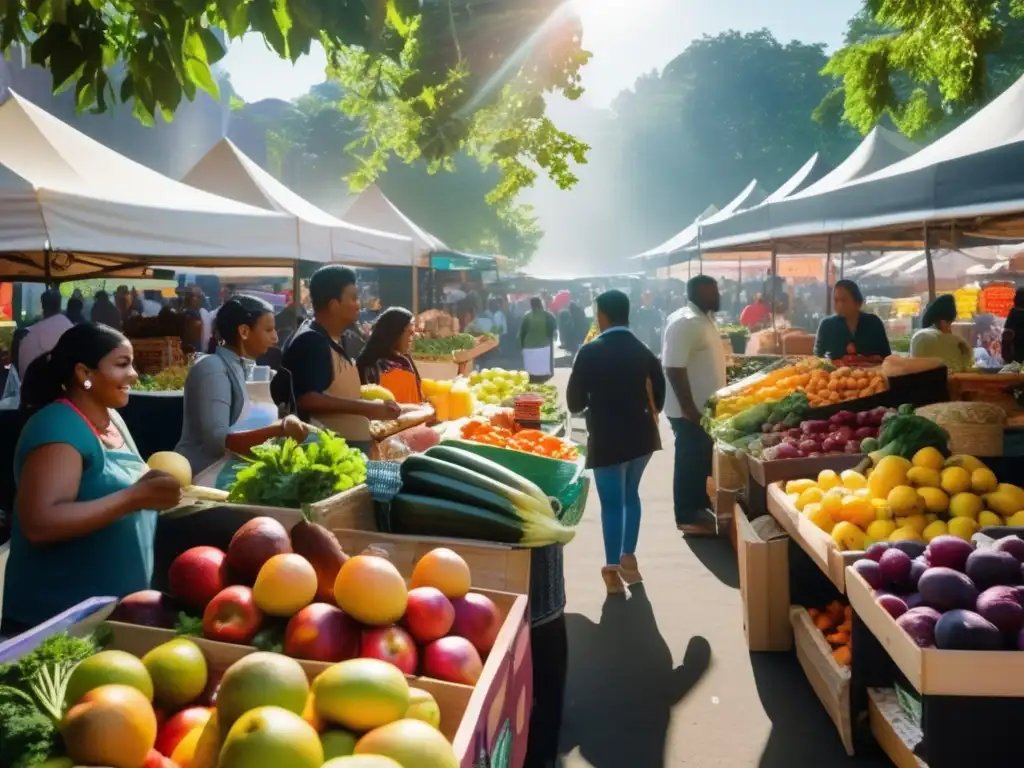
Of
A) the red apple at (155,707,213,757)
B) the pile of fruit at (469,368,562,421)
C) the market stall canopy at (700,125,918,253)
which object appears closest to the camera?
the red apple at (155,707,213,757)

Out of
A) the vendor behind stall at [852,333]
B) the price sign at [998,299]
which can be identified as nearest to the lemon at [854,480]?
the vendor behind stall at [852,333]

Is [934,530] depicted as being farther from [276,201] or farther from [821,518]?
[276,201]

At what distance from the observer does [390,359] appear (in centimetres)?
663

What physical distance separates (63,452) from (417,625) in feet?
4.17

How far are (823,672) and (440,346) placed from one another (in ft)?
32.1

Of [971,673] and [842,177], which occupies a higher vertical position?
[842,177]

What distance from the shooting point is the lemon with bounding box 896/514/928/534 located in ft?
14.1

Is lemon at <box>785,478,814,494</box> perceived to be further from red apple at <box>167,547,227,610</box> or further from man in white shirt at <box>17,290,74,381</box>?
man in white shirt at <box>17,290,74,381</box>

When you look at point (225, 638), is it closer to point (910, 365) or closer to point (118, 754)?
point (118, 754)

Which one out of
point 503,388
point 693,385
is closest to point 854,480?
point 693,385

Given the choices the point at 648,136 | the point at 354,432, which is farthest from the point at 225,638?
the point at 648,136

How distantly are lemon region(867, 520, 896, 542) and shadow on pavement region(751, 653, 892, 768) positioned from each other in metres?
0.90

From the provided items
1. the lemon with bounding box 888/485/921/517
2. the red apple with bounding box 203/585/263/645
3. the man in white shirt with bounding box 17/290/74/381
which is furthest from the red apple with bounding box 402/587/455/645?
the man in white shirt with bounding box 17/290/74/381

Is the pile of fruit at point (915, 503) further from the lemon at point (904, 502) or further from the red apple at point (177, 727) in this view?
the red apple at point (177, 727)
